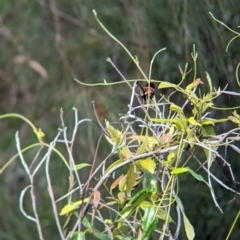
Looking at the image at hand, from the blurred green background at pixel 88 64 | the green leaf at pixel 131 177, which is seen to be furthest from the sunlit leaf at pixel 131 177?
the blurred green background at pixel 88 64

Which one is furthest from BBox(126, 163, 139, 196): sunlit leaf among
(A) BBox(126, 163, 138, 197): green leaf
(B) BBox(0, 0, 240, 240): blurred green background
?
(B) BBox(0, 0, 240, 240): blurred green background

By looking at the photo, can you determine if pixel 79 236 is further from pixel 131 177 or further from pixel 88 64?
pixel 88 64

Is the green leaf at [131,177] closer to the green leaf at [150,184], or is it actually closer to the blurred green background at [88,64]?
the green leaf at [150,184]

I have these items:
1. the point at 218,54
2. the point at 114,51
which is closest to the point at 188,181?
the point at 218,54

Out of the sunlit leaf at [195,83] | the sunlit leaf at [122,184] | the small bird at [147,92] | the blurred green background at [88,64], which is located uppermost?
the sunlit leaf at [195,83]

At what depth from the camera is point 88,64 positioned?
1493 mm

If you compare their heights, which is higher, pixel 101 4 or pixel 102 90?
pixel 101 4

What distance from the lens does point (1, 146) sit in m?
1.78

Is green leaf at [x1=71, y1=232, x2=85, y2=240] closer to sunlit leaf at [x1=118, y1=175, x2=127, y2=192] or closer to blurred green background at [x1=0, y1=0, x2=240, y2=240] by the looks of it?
sunlit leaf at [x1=118, y1=175, x2=127, y2=192]

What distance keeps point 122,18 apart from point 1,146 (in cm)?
64

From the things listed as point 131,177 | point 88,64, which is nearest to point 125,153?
point 131,177

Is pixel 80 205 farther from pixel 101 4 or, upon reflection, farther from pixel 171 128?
pixel 101 4

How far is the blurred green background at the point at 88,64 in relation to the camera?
885 millimetres

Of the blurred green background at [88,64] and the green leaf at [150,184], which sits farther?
the blurred green background at [88,64]
